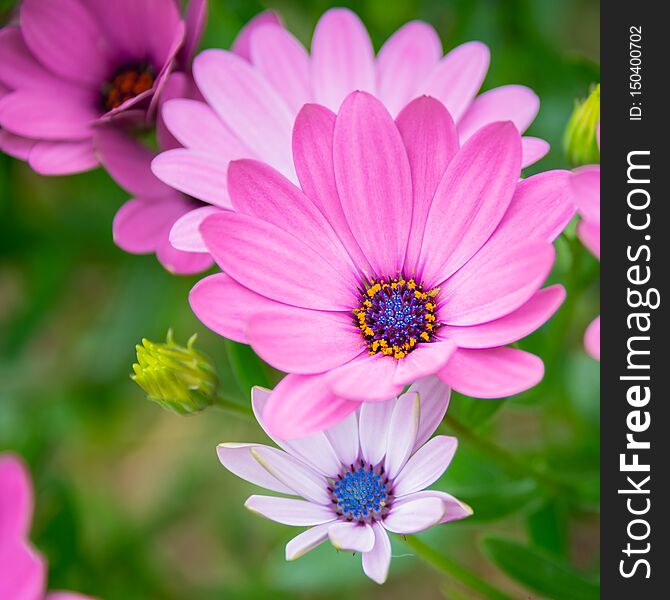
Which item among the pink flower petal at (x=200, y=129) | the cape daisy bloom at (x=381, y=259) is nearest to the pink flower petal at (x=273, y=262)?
the cape daisy bloom at (x=381, y=259)

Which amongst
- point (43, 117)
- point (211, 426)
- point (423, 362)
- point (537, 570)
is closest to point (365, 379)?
point (423, 362)

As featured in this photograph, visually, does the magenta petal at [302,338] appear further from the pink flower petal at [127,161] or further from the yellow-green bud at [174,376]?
the pink flower petal at [127,161]

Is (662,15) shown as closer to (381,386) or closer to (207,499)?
(381,386)

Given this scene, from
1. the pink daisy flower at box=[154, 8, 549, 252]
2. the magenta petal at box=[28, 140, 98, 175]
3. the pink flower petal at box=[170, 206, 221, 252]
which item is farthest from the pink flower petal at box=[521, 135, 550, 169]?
the magenta petal at box=[28, 140, 98, 175]

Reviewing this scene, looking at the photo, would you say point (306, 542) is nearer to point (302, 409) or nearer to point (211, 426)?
point (302, 409)

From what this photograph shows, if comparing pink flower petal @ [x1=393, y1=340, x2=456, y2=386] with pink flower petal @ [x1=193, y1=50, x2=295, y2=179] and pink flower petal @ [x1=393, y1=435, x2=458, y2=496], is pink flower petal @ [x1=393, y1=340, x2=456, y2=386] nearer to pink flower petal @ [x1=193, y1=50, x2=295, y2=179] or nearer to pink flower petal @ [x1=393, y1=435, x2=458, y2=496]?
pink flower petal @ [x1=393, y1=435, x2=458, y2=496]

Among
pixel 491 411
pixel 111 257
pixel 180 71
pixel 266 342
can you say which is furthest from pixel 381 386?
pixel 111 257
